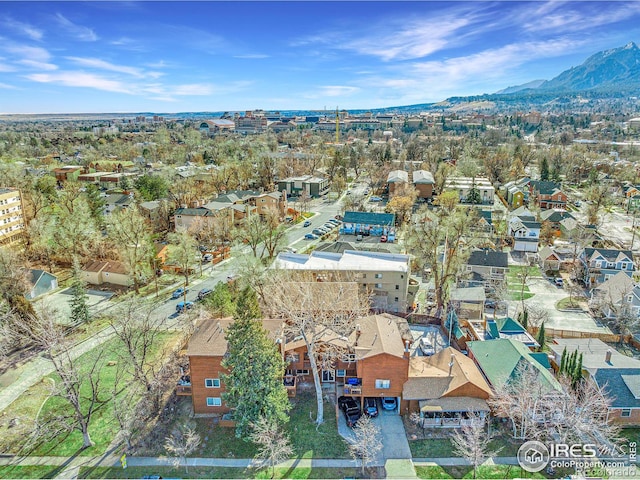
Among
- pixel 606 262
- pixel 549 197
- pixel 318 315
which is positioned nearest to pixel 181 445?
pixel 318 315

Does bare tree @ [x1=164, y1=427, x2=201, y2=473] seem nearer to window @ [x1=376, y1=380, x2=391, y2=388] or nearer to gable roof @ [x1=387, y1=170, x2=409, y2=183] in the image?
window @ [x1=376, y1=380, x2=391, y2=388]

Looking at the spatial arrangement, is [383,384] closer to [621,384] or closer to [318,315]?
[318,315]

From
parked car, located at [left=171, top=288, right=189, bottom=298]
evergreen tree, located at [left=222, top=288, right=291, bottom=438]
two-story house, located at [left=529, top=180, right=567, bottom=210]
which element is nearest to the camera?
evergreen tree, located at [left=222, top=288, right=291, bottom=438]

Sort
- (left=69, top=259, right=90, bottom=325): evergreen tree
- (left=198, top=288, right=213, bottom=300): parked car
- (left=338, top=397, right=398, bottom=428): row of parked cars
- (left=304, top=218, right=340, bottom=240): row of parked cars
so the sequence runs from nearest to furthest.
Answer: (left=338, top=397, right=398, bottom=428): row of parked cars, (left=69, top=259, right=90, bottom=325): evergreen tree, (left=198, top=288, right=213, bottom=300): parked car, (left=304, top=218, right=340, bottom=240): row of parked cars

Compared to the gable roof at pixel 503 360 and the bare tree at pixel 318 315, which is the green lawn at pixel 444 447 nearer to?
the gable roof at pixel 503 360

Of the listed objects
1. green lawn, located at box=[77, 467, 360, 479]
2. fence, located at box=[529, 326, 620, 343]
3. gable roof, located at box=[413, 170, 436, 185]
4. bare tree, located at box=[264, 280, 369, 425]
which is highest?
gable roof, located at box=[413, 170, 436, 185]

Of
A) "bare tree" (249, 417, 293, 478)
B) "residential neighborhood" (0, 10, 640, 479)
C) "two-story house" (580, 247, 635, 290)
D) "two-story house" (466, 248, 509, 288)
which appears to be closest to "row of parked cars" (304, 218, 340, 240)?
"residential neighborhood" (0, 10, 640, 479)

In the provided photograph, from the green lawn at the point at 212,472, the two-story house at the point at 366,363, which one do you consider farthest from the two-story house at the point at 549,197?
the green lawn at the point at 212,472
